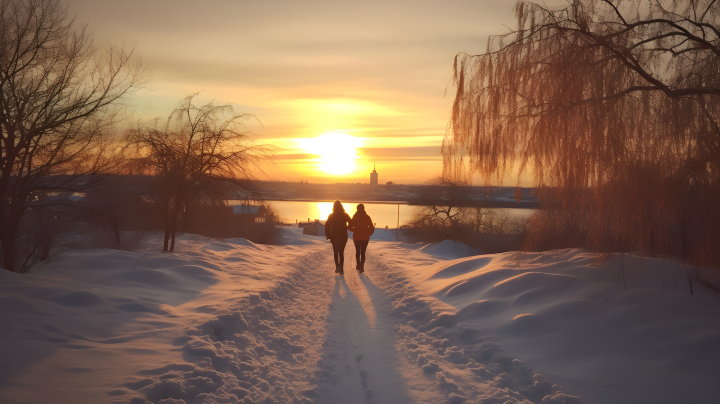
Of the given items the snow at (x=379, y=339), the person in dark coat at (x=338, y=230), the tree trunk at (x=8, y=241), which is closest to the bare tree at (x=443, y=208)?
the person in dark coat at (x=338, y=230)

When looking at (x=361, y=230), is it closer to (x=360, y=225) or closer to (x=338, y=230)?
(x=360, y=225)

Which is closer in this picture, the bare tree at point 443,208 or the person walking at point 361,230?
the person walking at point 361,230

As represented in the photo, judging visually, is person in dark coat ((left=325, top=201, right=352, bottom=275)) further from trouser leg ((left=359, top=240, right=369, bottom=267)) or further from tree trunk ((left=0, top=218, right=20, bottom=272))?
tree trunk ((left=0, top=218, right=20, bottom=272))

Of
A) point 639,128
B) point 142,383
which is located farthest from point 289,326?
point 639,128

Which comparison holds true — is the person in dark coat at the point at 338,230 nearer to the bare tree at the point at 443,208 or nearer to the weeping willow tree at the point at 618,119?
the weeping willow tree at the point at 618,119

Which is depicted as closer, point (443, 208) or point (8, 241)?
point (8, 241)

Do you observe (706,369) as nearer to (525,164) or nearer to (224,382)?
(525,164)

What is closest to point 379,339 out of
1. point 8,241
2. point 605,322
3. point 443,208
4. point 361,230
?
point 605,322

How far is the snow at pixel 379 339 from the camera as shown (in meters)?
3.72

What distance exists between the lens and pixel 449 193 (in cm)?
5234

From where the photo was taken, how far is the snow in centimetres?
372

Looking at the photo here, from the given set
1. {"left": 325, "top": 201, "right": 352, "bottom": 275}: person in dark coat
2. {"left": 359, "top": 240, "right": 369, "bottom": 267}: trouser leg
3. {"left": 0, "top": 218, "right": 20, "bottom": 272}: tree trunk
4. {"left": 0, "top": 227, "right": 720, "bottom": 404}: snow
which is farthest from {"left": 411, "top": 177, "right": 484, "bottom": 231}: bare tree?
{"left": 0, "top": 218, "right": 20, "bottom": 272}: tree trunk

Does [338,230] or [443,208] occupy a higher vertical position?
[443,208]

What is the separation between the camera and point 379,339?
18.0 ft
